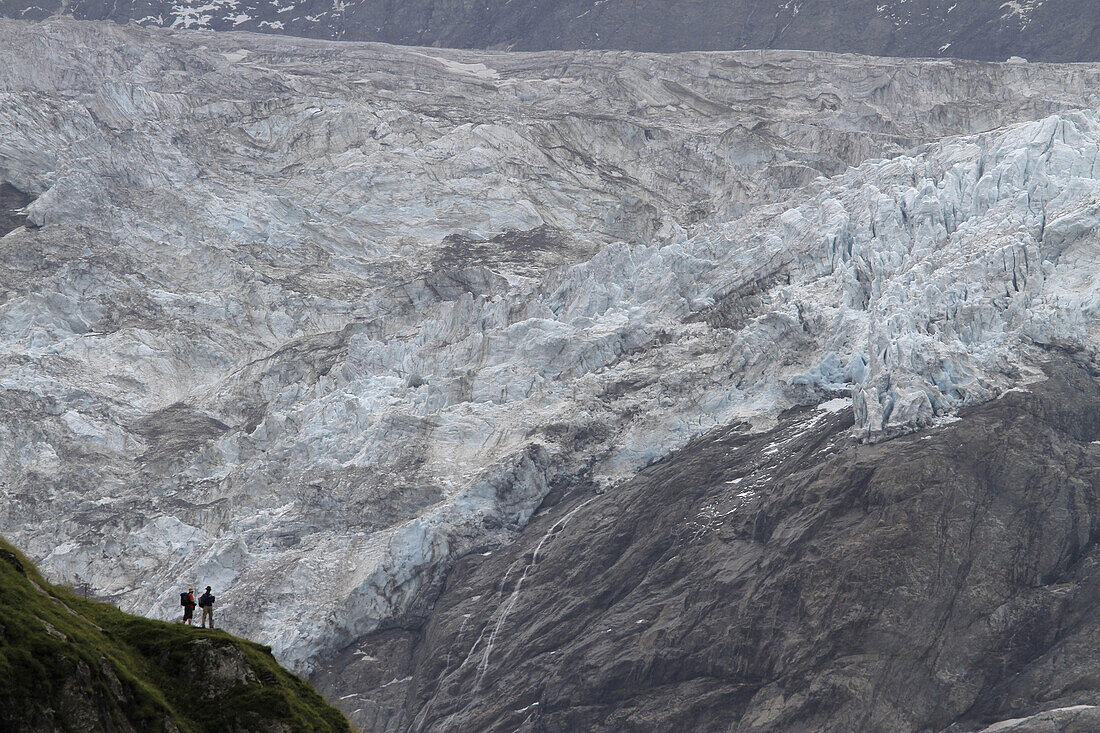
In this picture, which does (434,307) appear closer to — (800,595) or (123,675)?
(800,595)

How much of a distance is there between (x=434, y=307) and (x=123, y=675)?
249ft

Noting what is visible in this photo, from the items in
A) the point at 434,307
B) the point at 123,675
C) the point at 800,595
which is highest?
the point at 123,675

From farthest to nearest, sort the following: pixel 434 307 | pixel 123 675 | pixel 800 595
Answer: pixel 434 307, pixel 800 595, pixel 123 675

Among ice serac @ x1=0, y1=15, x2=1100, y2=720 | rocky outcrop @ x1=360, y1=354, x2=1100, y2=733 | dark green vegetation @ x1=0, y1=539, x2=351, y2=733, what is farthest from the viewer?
ice serac @ x1=0, y1=15, x2=1100, y2=720

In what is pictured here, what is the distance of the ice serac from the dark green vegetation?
45.1m

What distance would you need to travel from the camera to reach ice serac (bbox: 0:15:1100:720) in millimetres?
69375

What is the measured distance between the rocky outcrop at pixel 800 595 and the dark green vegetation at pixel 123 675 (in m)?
39.2

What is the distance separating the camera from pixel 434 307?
9506cm

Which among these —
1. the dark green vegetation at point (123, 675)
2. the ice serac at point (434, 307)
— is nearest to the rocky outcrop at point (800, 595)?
the ice serac at point (434, 307)

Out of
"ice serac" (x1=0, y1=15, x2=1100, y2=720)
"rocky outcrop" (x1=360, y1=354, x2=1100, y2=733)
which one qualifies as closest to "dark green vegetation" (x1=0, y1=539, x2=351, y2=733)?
"rocky outcrop" (x1=360, y1=354, x2=1100, y2=733)

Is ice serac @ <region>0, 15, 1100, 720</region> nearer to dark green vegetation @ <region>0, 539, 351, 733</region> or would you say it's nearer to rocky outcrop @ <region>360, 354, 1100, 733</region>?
rocky outcrop @ <region>360, 354, 1100, 733</region>

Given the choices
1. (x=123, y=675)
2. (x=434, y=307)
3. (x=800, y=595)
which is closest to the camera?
(x=123, y=675)

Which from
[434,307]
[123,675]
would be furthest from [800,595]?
[123,675]

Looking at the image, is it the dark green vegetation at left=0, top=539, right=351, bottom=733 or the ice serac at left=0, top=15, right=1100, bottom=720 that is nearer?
the dark green vegetation at left=0, top=539, right=351, bottom=733
